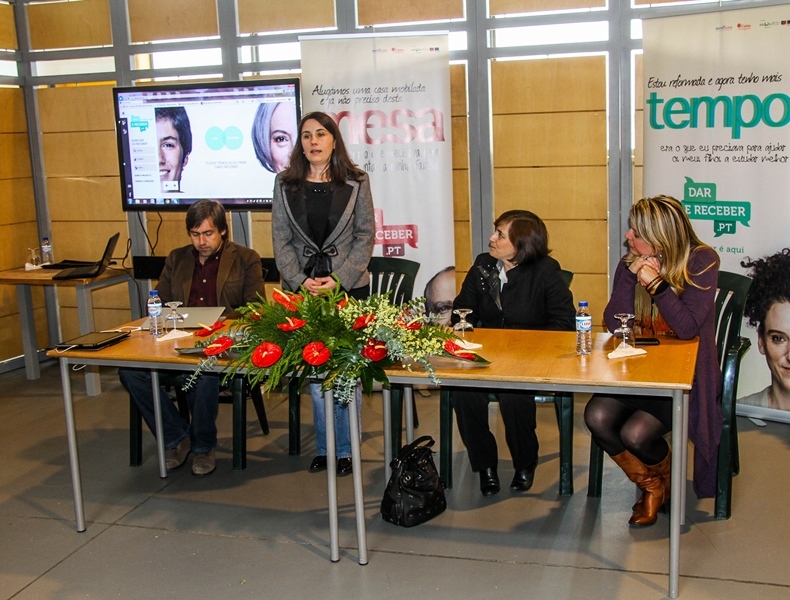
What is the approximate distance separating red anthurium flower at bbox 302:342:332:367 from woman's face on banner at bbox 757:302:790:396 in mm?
2669

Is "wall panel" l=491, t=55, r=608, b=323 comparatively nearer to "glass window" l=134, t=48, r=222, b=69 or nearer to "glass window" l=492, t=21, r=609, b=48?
"glass window" l=492, t=21, r=609, b=48

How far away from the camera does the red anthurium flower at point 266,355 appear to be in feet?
10.2

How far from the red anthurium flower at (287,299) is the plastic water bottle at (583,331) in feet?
3.32

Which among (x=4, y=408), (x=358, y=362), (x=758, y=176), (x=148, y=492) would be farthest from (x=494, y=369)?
(x=4, y=408)

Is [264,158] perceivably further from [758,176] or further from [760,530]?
[760,530]

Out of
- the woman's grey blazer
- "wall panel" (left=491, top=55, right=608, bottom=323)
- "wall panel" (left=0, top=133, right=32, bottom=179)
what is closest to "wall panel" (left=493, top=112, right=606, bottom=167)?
"wall panel" (left=491, top=55, right=608, bottom=323)

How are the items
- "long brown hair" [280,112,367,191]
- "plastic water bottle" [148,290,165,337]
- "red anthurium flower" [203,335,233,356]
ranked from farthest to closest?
"long brown hair" [280,112,367,191], "plastic water bottle" [148,290,165,337], "red anthurium flower" [203,335,233,356]

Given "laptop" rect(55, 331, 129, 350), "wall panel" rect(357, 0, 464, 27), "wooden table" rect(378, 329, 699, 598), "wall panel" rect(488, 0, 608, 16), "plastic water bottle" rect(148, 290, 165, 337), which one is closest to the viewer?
"wooden table" rect(378, 329, 699, 598)

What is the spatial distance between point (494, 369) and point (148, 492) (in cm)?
184

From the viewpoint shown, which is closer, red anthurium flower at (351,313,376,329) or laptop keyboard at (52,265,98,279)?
red anthurium flower at (351,313,376,329)

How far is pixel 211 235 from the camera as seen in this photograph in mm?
4418

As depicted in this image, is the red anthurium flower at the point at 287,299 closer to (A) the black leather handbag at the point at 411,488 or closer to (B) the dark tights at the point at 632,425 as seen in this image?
(A) the black leather handbag at the point at 411,488

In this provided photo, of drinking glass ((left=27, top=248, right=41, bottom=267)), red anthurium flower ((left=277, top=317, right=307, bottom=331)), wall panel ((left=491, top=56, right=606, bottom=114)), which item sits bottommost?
red anthurium flower ((left=277, top=317, right=307, bottom=331))

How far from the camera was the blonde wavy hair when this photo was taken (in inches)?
135
